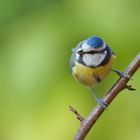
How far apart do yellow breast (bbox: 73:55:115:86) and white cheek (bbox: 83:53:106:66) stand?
0.02 metres

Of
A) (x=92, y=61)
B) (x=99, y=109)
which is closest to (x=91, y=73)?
(x=92, y=61)

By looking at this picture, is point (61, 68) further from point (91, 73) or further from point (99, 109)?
point (99, 109)

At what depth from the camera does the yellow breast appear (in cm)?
100

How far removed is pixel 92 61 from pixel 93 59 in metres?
0.01

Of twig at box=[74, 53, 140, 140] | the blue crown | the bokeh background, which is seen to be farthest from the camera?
the bokeh background

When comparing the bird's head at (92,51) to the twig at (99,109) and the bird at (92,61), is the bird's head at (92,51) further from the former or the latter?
the twig at (99,109)

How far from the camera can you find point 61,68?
5.00ft

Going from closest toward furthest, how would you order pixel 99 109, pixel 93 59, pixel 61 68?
pixel 99 109
pixel 93 59
pixel 61 68

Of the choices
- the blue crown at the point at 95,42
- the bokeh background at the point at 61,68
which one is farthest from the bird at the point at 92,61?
the bokeh background at the point at 61,68

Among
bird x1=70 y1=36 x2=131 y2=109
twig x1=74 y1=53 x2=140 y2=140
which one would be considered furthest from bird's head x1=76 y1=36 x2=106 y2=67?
twig x1=74 y1=53 x2=140 y2=140

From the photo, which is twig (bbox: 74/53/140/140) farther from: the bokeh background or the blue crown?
the bokeh background

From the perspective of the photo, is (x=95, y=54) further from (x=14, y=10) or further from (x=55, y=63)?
(x=14, y=10)

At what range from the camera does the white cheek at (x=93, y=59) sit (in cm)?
97

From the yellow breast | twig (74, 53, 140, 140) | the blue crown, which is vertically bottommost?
twig (74, 53, 140, 140)
